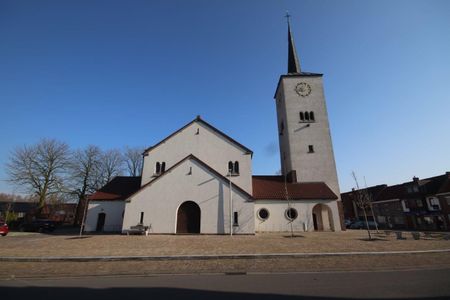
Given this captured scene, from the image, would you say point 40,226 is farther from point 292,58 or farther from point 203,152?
point 292,58

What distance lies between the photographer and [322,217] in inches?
1117

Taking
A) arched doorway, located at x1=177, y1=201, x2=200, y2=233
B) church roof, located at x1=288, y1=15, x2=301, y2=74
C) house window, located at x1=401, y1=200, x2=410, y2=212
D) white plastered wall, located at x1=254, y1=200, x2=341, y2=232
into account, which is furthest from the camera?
house window, located at x1=401, y1=200, x2=410, y2=212

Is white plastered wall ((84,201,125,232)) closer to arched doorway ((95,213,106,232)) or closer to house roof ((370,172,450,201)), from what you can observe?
arched doorway ((95,213,106,232))

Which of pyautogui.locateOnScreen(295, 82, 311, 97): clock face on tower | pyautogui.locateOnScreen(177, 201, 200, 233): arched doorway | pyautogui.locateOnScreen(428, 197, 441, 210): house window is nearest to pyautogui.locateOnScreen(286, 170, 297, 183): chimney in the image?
pyautogui.locateOnScreen(295, 82, 311, 97): clock face on tower

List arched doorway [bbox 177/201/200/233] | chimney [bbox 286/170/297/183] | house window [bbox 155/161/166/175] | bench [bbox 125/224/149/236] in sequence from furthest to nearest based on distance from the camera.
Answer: chimney [bbox 286/170/297/183] < house window [bbox 155/161/166/175] < arched doorway [bbox 177/201/200/233] < bench [bbox 125/224/149/236]

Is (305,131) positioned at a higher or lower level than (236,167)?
higher

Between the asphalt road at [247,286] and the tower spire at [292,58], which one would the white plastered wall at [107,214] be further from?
the tower spire at [292,58]

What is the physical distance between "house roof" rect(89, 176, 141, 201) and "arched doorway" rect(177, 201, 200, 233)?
942 centimetres

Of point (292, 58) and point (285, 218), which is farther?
point (292, 58)

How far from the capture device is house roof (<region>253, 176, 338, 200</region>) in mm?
27500

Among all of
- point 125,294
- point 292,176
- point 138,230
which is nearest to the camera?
point 125,294

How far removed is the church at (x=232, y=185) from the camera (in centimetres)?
2320

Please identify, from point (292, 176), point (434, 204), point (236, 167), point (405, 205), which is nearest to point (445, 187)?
point (434, 204)

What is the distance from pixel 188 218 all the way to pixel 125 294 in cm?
1729
